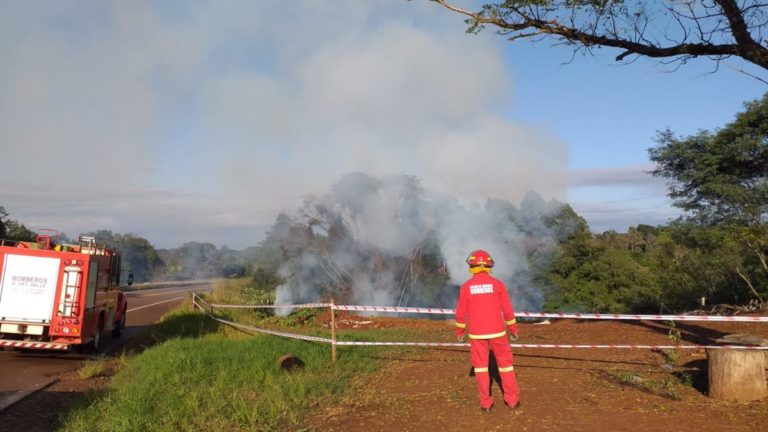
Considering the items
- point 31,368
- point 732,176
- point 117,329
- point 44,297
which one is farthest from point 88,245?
point 732,176

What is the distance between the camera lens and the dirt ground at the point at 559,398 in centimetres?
545

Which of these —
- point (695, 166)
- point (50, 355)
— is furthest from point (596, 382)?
point (695, 166)

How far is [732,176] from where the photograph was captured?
17922 millimetres

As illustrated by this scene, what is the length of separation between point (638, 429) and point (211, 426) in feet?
14.9

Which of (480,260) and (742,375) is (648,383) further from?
(480,260)

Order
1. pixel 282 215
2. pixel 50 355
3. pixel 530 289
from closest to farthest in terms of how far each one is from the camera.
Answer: pixel 50 355 < pixel 530 289 < pixel 282 215

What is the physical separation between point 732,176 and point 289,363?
16.7 metres

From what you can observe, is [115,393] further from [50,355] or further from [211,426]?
[50,355]

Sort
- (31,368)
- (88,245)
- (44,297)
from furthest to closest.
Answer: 1. (88,245)
2. (44,297)
3. (31,368)

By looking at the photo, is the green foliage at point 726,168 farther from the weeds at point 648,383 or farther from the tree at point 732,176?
the weeds at point 648,383

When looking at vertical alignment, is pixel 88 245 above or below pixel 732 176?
below

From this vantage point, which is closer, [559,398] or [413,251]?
[559,398]

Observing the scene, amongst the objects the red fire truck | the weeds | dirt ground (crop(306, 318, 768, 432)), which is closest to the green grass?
dirt ground (crop(306, 318, 768, 432))

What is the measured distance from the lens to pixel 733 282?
59.4 feet
